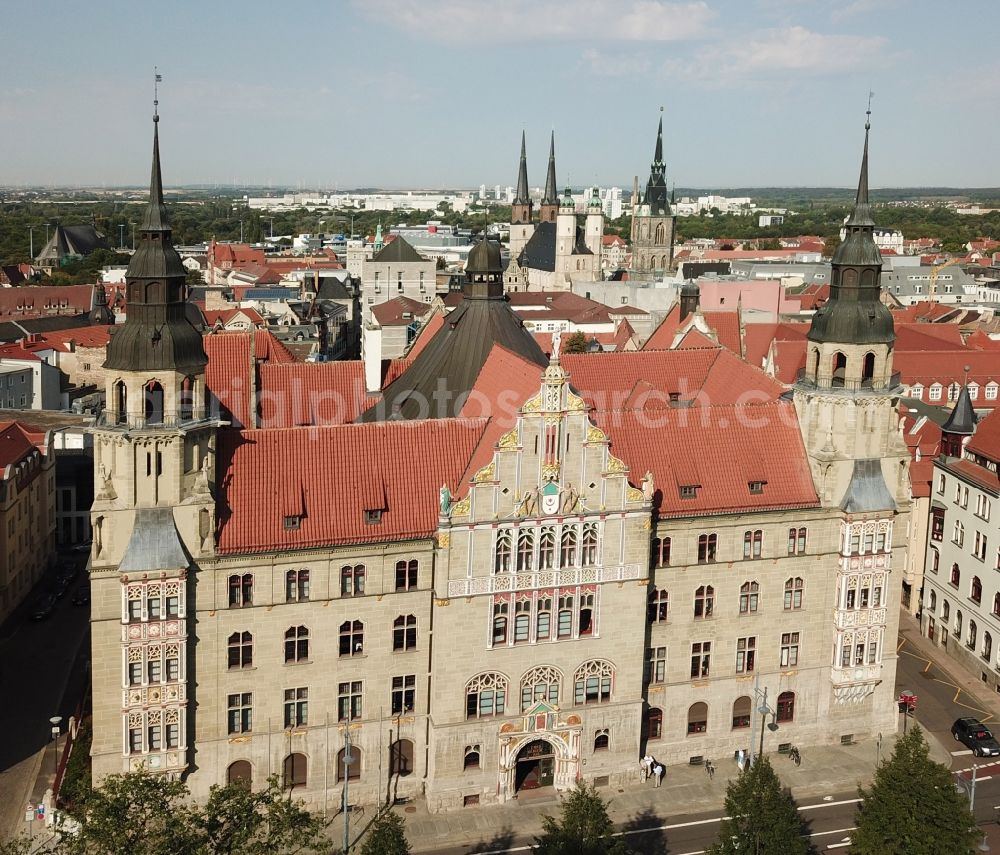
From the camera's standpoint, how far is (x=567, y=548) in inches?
2106

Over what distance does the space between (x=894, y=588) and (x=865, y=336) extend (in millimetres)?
13401

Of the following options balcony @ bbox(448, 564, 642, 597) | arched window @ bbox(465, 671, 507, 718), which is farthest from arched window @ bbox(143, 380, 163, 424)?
arched window @ bbox(465, 671, 507, 718)

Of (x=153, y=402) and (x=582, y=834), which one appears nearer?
(x=582, y=834)

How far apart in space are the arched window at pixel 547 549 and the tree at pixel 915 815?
16695 millimetres

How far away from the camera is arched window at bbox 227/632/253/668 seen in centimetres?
5084

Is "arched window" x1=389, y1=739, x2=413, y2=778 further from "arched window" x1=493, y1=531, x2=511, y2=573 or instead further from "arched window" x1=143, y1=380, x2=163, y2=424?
"arched window" x1=143, y1=380, x2=163, y2=424

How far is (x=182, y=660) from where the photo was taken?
4953 cm

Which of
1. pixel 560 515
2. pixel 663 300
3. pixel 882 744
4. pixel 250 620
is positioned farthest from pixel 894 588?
pixel 663 300

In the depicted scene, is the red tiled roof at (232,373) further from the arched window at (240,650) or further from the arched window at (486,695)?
the arched window at (486,695)

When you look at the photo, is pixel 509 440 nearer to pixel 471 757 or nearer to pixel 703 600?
pixel 703 600

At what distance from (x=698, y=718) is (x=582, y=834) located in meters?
16.7

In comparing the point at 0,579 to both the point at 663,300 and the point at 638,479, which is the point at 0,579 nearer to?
the point at 638,479

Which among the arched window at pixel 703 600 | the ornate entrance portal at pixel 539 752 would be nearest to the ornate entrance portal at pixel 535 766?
the ornate entrance portal at pixel 539 752

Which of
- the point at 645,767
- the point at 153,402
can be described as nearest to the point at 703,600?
the point at 645,767
